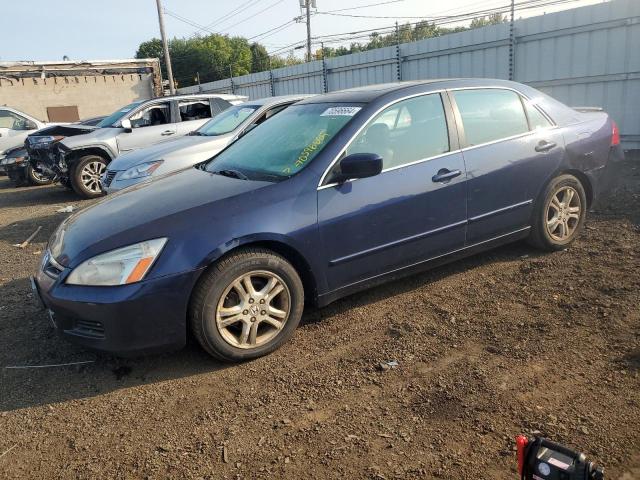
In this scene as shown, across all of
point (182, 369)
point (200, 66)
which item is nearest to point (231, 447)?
point (182, 369)

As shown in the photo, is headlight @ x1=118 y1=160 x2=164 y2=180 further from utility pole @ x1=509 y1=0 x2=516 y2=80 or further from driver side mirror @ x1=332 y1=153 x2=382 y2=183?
utility pole @ x1=509 y1=0 x2=516 y2=80

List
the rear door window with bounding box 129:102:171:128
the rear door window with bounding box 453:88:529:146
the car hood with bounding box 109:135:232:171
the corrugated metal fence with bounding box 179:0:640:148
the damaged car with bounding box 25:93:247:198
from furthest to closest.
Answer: the rear door window with bounding box 129:102:171:128
the damaged car with bounding box 25:93:247:198
the corrugated metal fence with bounding box 179:0:640:148
the car hood with bounding box 109:135:232:171
the rear door window with bounding box 453:88:529:146

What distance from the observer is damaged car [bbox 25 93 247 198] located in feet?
30.2

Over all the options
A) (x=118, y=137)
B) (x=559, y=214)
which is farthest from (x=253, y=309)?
(x=118, y=137)

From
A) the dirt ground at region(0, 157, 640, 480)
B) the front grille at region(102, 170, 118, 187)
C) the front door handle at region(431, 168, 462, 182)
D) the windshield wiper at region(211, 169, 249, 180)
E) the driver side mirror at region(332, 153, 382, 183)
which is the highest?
the driver side mirror at region(332, 153, 382, 183)

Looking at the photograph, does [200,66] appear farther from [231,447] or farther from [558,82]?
[231,447]

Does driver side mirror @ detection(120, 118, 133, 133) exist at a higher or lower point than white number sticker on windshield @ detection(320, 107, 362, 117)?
lower

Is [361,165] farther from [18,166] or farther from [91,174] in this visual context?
[18,166]

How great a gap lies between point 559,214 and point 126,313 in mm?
3721

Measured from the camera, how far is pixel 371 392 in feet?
9.34

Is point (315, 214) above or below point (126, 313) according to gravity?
above

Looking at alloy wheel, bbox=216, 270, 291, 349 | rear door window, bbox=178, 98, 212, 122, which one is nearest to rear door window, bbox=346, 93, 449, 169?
alloy wheel, bbox=216, 270, 291, 349

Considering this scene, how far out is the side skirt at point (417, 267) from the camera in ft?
11.7

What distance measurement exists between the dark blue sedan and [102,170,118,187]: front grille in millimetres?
3421
